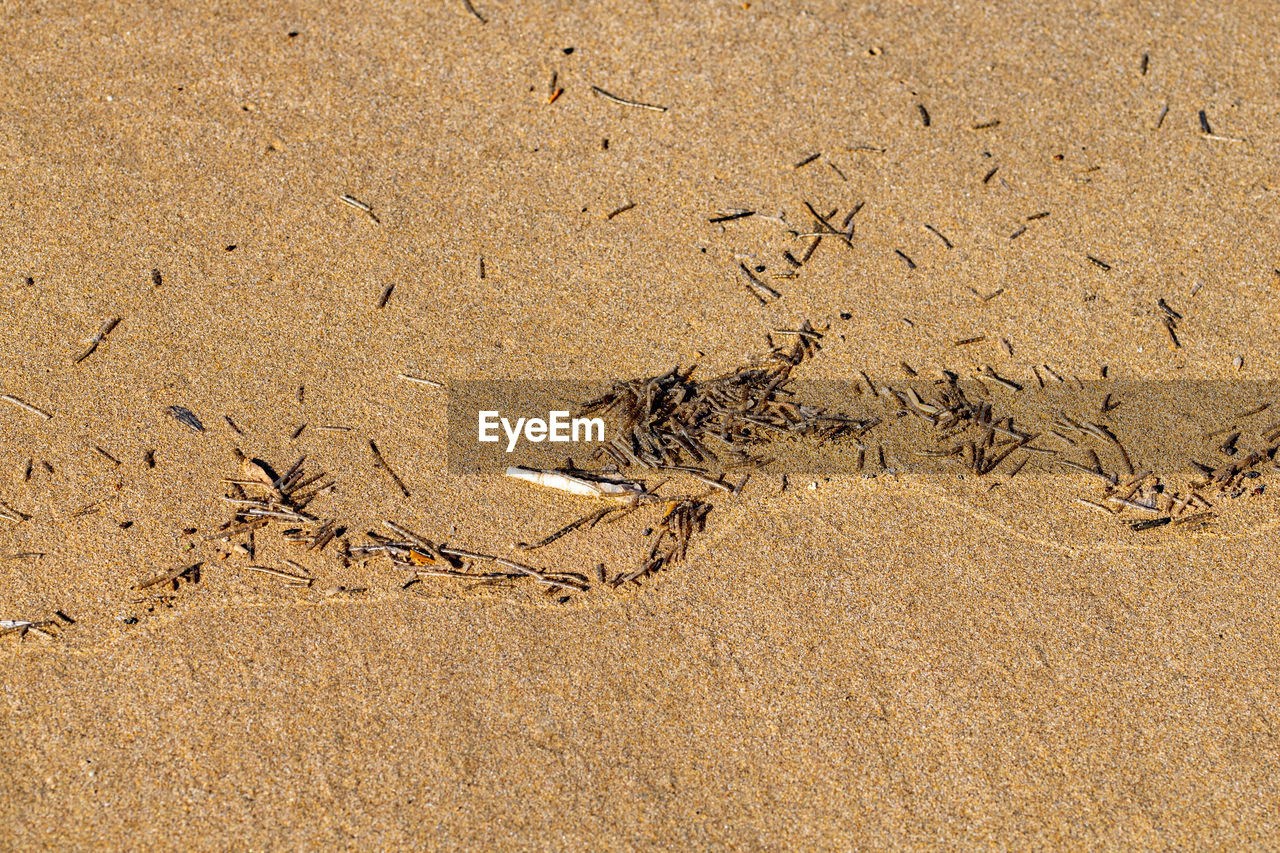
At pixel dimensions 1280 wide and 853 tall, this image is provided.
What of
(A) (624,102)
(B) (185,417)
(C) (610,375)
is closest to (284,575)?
(B) (185,417)

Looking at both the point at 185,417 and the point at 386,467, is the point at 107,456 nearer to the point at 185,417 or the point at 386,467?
the point at 185,417

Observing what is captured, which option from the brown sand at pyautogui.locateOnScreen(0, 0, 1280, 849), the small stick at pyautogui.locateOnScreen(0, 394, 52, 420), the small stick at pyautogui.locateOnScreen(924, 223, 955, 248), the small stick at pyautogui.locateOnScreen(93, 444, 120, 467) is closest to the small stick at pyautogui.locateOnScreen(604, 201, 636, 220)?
the brown sand at pyautogui.locateOnScreen(0, 0, 1280, 849)

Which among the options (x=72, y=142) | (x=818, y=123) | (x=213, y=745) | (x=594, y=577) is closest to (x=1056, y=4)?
(x=818, y=123)

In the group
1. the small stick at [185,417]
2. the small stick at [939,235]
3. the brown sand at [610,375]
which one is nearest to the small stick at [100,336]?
the brown sand at [610,375]

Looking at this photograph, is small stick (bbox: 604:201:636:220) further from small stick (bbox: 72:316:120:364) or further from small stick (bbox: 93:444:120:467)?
small stick (bbox: 93:444:120:467)

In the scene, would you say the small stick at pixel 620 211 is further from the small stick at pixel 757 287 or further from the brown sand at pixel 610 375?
the small stick at pixel 757 287

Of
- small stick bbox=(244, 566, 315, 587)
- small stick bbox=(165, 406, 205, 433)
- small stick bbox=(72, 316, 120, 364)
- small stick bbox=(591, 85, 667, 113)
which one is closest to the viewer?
small stick bbox=(244, 566, 315, 587)
